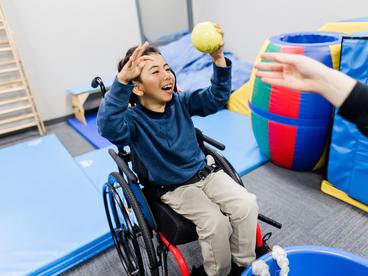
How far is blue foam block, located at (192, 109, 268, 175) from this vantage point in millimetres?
2186

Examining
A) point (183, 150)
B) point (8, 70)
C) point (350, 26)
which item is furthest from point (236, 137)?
point (8, 70)

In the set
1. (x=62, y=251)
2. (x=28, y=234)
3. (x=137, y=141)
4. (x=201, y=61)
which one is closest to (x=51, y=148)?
(x=28, y=234)

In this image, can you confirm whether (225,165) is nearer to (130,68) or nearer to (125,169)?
(125,169)

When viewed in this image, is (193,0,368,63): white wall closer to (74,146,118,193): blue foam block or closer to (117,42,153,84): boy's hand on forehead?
(74,146,118,193): blue foam block

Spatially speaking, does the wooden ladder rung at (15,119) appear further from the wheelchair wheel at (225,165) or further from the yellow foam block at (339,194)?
the yellow foam block at (339,194)

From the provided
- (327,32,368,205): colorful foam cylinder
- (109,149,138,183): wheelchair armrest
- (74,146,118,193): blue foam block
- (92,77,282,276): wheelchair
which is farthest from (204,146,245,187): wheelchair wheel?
(74,146,118,193): blue foam block

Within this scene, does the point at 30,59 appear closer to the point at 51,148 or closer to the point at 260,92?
the point at 51,148

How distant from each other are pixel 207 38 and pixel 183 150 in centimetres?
44

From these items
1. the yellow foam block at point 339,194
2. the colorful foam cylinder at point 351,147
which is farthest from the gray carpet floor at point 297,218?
the colorful foam cylinder at point 351,147

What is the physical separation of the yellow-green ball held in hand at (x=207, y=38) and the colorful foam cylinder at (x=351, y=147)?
824 millimetres

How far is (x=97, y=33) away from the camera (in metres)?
3.56

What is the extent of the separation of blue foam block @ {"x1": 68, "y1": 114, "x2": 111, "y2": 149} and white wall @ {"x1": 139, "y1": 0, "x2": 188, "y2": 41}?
147 cm

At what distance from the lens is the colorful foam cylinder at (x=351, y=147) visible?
1427 millimetres

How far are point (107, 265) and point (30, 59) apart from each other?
270 cm
